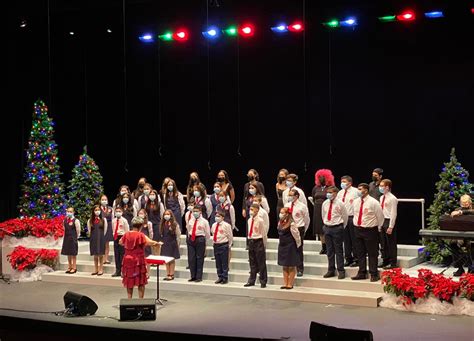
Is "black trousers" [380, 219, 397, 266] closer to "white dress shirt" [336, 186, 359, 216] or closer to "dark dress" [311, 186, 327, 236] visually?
"white dress shirt" [336, 186, 359, 216]

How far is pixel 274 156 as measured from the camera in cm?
1661

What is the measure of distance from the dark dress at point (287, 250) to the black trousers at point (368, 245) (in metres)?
1.07

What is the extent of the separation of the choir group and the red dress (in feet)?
0.05

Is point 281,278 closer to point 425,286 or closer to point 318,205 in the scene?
point 318,205

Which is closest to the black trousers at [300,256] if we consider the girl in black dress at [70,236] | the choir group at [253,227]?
the choir group at [253,227]

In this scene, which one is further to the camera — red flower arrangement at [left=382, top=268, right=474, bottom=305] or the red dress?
the red dress

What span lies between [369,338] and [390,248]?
8649mm

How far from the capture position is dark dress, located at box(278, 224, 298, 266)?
40.7ft

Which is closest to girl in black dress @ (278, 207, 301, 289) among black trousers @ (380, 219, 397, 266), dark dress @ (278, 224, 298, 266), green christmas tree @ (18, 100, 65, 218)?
dark dress @ (278, 224, 298, 266)

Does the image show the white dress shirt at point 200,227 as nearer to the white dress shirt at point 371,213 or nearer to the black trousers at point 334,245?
the black trousers at point 334,245

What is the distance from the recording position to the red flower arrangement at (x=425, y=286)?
1088 centimetres

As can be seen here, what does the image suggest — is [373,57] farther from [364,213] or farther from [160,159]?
[160,159]

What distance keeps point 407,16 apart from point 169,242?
636cm

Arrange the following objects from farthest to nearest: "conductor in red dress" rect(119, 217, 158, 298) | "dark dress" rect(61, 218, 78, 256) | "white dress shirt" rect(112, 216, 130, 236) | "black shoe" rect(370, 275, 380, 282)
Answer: "dark dress" rect(61, 218, 78, 256) < "white dress shirt" rect(112, 216, 130, 236) < "black shoe" rect(370, 275, 380, 282) < "conductor in red dress" rect(119, 217, 158, 298)
